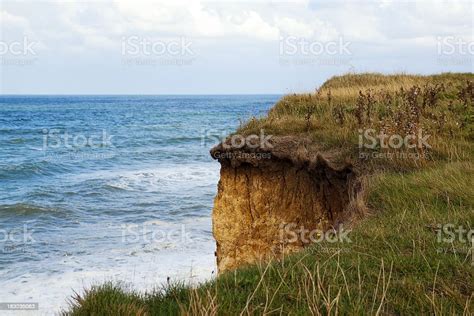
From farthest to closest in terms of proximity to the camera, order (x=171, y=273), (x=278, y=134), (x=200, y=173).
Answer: (x=200, y=173)
(x=171, y=273)
(x=278, y=134)

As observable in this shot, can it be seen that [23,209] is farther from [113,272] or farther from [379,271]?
[379,271]

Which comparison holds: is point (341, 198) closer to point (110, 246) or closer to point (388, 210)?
point (388, 210)

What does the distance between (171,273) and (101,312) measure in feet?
28.3

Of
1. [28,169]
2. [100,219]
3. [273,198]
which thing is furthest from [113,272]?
[28,169]

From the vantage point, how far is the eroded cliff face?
1008 centimetres

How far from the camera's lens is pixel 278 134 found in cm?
1095

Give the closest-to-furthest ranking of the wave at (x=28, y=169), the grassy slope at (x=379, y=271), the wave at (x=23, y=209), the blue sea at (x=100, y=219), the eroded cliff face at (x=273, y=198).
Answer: the grassy slope at (x=379, y=271)
the eroded cliff face at (x=273, y=198)
the blue sea at (x=100, y=219)
the wave at (x=23, y=209)
the wave at (x=28, y=169)

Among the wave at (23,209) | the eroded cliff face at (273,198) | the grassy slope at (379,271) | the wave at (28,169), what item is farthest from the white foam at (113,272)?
the wave at (28,169)

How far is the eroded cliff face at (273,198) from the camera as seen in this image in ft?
33.1

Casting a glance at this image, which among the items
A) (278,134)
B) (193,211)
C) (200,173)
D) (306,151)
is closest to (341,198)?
(306,151)

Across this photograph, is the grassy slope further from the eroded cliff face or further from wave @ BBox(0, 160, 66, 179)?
wave @ BBox(0, 160, 66, 179)

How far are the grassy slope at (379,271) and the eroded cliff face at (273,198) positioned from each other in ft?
4.19

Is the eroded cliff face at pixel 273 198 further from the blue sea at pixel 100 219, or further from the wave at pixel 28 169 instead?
the wave at pixel 28 169

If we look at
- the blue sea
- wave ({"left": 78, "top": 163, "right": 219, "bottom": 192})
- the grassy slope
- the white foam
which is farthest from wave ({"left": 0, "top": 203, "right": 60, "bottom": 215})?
the grassy slope
